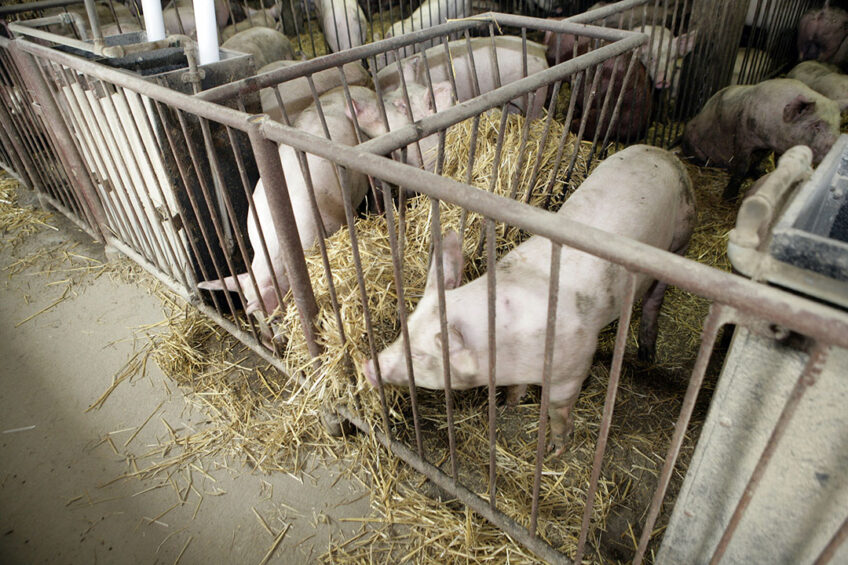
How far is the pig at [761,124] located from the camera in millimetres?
4133

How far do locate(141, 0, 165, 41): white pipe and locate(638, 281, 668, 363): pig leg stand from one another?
3.02 meters

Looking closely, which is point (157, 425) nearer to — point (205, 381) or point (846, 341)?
point (205, 381)

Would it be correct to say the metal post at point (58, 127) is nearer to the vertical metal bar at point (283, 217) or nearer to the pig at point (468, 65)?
the vertical metal bar at point (283, 217)

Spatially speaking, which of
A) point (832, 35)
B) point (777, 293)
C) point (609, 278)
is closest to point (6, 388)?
point (609, 278)

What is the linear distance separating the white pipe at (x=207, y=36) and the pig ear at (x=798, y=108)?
4028mm

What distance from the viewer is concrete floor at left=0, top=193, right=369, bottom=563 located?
233 centimetres

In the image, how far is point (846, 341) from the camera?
2.91 feet

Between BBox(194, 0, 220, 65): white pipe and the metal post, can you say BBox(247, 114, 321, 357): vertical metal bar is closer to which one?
BBox(194, 0, 220, 65): white pipe

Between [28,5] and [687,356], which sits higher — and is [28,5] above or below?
above

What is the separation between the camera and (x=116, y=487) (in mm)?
2582

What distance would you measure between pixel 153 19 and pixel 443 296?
2511mm

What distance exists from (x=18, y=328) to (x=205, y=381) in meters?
1.51

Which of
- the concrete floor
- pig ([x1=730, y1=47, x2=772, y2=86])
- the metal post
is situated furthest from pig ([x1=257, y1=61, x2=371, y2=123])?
pig ([x1=730, y1=47, x2=772, y2=86])

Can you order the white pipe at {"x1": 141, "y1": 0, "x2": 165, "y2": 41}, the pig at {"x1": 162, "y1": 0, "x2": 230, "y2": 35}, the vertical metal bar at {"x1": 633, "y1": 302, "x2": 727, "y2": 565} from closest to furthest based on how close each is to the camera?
the vertical metal bar at {"x1": 633, "y1": 302, "x2": 727, "y2": 565} → the white pipe at {"x1": 141, "y1": 0, "x2": 165, "y2": 41} → the pig at {"x1": 162, "y1": 0, "x2": 230, "y2": 35}
